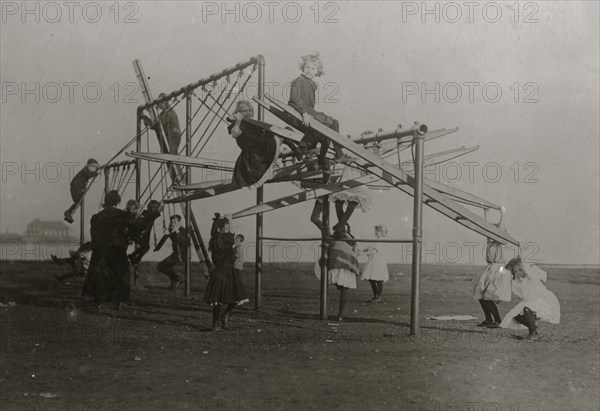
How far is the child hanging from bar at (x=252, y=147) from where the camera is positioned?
25.6 feet

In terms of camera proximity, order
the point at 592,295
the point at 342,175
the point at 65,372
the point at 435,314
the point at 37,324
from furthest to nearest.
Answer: the point at 592,295, the point at 435,314, the point at 342,175, the point at 37,324, the point at 65,372

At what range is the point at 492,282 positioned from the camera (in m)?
8.48

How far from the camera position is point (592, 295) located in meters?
14.6

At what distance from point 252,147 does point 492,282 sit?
3572 millimetres

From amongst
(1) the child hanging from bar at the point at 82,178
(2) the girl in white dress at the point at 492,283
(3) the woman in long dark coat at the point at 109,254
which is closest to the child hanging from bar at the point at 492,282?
(2) the girl in white dress at the point at 492,283

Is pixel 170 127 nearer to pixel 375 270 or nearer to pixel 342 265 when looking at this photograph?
pixel 375 270

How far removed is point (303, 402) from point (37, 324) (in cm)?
509

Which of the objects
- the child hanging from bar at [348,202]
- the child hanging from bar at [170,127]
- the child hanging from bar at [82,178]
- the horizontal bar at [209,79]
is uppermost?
the horizontal bar at [209,79]

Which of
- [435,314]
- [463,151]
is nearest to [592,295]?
[435,314]

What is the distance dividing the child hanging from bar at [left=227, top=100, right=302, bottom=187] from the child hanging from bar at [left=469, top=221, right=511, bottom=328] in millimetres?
2896

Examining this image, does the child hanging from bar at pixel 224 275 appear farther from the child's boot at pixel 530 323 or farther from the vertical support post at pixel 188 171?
the vertical support post at pixel 188 171

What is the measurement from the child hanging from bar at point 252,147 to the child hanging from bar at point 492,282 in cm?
290

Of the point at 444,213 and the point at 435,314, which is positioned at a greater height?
the point at 444,213

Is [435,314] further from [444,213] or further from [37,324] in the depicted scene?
[37,324]
